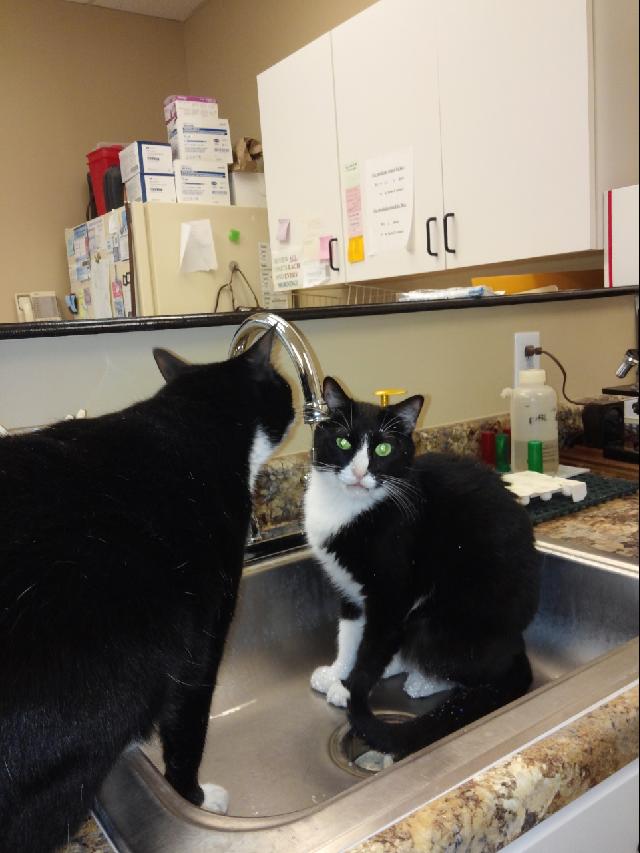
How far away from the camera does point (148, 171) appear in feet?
4.26

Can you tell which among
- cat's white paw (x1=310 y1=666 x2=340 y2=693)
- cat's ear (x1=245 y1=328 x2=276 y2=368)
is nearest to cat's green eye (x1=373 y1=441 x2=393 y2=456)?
cat's ear (x1=245 y1=328 x2=276 y2=368)

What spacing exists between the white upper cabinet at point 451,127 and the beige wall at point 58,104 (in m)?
0.26

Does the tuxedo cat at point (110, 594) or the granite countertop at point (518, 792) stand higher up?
the tuxedo cat at point (110, 594)

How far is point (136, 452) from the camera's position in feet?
2.06

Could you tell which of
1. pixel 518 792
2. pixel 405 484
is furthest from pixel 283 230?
pixel 518 792

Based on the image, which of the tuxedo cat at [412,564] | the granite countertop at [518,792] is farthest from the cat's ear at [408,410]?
the granite countertop at [518,792]

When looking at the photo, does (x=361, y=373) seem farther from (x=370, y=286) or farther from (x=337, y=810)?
(x=337, y=810)

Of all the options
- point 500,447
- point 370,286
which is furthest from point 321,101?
point 500,447

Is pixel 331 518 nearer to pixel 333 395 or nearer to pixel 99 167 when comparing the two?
pixel 333 395

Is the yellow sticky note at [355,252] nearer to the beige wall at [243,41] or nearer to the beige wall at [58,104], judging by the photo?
the beige wall at [243,41]

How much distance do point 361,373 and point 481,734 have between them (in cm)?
74

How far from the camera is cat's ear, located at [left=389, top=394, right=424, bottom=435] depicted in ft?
3.20

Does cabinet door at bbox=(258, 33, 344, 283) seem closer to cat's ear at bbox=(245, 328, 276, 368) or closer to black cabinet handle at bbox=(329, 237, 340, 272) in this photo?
black cabinet handle at bbox=(329, 237, 340, 272)

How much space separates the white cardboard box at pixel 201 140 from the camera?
4.33 ft
